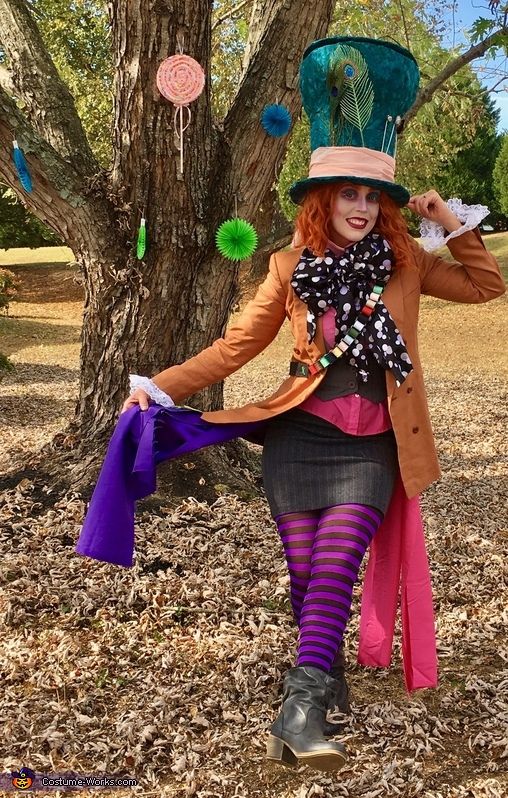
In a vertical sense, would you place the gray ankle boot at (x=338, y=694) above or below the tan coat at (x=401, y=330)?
below

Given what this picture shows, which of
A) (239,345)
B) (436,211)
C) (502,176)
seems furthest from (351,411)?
(502,176)

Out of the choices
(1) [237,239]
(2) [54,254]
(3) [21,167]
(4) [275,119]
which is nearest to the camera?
(1) [237,239]

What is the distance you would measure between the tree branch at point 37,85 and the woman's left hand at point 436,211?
7.50ft

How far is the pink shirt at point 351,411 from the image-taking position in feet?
8.31

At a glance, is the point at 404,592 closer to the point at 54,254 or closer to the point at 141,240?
the point at 141,240

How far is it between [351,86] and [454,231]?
0.55 metres

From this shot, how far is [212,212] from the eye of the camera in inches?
167

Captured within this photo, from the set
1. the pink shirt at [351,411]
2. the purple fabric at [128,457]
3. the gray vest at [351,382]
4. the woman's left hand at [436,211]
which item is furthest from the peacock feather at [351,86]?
the purple fabric at [128,457]

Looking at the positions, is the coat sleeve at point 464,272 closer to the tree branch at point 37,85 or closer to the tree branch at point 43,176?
the tree branch at point 43,176

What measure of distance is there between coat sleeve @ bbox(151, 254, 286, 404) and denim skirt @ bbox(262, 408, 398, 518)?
0.26m

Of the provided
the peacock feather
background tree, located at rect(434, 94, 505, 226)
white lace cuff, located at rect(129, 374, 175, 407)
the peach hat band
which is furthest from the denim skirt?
background tree, located at rect(434, 94, 505, 226)

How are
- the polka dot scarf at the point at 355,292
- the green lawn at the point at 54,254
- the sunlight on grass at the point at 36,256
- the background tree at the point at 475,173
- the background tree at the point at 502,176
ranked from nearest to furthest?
the polka dot scarf at the point at 355,292
the green lawn at the point at 54,254
the background tree at the point at 502,176
the background tree at the point at 475,173
the sunlight on grass at the point at 36,256

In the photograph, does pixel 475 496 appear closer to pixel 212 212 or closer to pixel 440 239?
pixel 212 212

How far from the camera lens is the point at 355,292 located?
8.36ft
